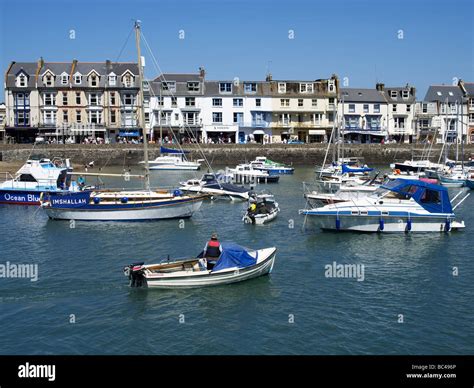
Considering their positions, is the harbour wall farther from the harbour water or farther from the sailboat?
the harbour water

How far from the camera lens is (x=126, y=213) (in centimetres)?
4028

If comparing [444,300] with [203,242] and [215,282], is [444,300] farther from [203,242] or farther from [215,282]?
[203,242]

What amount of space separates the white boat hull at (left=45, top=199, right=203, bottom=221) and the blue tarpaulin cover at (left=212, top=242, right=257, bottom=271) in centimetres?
1549

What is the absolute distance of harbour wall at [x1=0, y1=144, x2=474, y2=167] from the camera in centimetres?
8788

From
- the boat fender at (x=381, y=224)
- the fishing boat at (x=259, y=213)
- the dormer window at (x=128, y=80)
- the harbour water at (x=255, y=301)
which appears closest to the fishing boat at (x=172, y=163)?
the dormer window at (x=128, y=80)

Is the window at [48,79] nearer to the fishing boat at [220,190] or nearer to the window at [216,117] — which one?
the window at [216,117]

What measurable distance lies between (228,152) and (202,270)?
224ft

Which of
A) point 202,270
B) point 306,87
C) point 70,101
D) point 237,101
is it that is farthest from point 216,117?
point 202,270

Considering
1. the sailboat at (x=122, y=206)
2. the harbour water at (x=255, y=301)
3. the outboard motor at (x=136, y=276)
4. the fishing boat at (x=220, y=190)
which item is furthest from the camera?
the fishing boat at (x=220, y=190)

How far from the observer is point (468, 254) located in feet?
105

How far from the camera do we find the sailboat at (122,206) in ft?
132

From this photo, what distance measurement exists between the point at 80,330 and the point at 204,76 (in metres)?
85.8

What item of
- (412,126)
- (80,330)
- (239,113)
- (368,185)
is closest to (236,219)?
(368,185)

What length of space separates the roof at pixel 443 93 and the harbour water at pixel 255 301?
254ft
